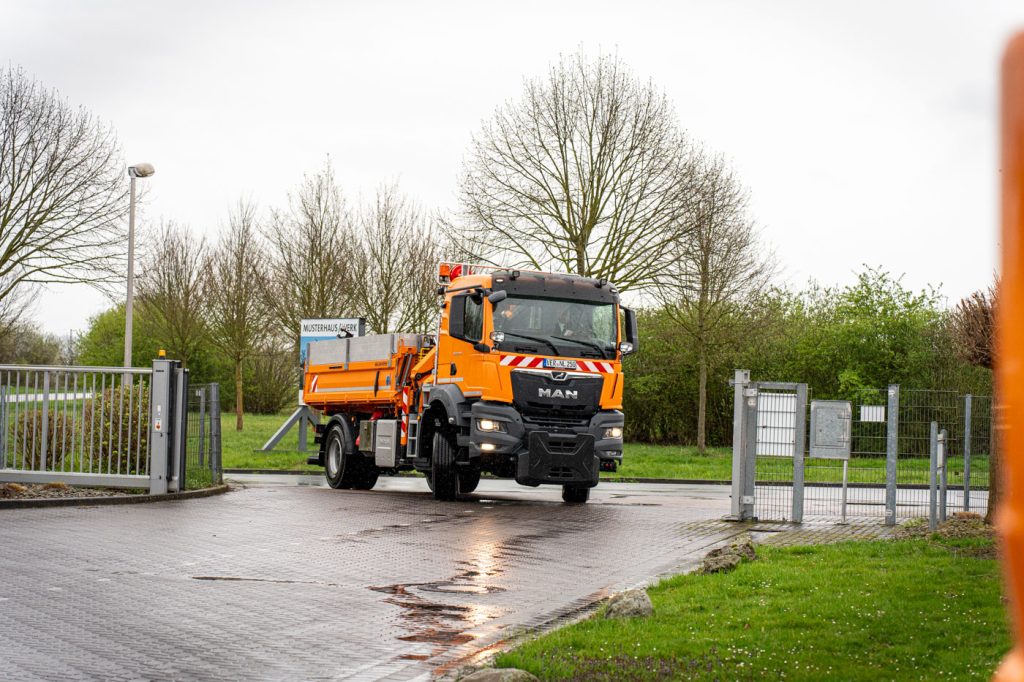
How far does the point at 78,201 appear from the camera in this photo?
35000 millimetres

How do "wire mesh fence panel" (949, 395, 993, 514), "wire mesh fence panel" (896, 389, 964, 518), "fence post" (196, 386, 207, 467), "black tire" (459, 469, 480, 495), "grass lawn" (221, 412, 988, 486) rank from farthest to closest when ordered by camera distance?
"fence post" (196, 386, 207, 467), "black tire" (459, 469, 480, 495), "grass lawn" (221, 412, 988, 486), "wire mesh fence panel" (896, 389, 964, 518), "wire mesh fence panel" (949, 395, 993, 514)

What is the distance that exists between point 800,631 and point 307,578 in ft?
15.8

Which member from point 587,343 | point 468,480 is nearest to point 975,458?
point 587,343

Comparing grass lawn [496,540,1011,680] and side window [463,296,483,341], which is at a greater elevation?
side window [463,296,483,341]

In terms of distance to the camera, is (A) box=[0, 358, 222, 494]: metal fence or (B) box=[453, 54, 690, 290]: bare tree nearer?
(A) box=[0, 358, 222, 494]: metal fence

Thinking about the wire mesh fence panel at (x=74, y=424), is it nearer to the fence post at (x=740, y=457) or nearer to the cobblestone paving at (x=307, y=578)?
the cobblestone paving at (x=307, y=578)

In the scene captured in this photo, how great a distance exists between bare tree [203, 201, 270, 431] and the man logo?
90.5ft

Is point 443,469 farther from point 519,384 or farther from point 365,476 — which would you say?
point 365,476

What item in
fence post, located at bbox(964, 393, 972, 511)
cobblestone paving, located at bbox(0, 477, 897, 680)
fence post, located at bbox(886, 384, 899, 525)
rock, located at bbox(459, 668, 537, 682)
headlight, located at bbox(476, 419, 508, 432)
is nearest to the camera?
rock, located at bbox(459, 668, 537, 682)

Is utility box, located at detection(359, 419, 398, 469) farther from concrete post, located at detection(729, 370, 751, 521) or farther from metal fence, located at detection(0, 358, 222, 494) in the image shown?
concrete post, located at detection(729, 370, 751, 521)

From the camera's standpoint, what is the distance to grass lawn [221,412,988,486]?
53.7 feet

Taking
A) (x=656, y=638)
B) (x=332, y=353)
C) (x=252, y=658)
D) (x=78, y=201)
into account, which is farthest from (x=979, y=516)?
(x=78, y=201)

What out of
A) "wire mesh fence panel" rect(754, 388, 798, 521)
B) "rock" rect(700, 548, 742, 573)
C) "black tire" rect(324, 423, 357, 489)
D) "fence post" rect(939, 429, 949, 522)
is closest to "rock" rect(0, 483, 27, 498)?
"black tire" rect(324, 423, 357, 489)

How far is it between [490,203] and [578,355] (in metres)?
15.9
